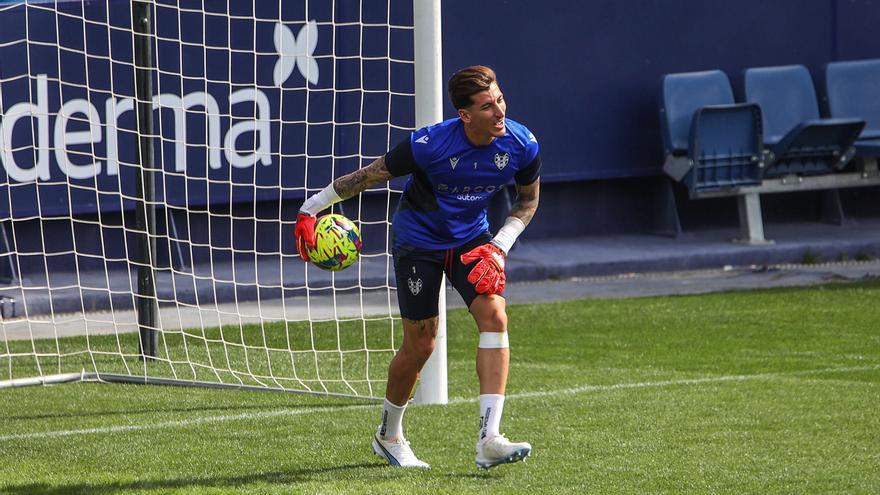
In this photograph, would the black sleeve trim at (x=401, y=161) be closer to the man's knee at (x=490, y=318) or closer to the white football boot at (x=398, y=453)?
the man's knee at (x=490, y=318)

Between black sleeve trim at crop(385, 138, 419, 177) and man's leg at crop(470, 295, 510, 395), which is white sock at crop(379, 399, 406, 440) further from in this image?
black sleeve trim at crop(385, 138, 419, 177)

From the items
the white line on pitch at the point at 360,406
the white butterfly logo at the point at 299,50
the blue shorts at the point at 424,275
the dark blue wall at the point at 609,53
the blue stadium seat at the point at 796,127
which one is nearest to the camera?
the blue shorts at the point at 424,275

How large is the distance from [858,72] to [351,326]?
24.0 feet

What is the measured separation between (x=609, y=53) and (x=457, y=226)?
9.26m

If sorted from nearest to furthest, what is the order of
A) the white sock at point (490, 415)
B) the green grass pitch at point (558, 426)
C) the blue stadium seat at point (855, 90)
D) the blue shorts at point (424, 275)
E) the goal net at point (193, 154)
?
the white sock at point (490, 415), the green grass pitch at point (558, 426), the blue shorts at point (424, 275), the goal net at point (193, 154), the blue stadium seat at point (855, 90)

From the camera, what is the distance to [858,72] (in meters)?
16.1

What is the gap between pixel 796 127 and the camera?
48.7 feet

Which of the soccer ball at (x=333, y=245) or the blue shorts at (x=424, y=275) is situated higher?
the soccer ball at (x=333, y=245)

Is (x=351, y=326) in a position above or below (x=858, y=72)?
below

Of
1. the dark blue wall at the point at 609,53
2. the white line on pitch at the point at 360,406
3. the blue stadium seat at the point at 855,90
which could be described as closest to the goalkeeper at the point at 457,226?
the white line on pitch at the point at 360,406

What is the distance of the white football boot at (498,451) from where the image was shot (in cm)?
630

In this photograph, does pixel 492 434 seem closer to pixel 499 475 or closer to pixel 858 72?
pixel 499 475

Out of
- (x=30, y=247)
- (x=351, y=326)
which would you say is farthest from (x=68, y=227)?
(x=351, y=326)

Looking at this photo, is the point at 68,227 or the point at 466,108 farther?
the point at 68,227
